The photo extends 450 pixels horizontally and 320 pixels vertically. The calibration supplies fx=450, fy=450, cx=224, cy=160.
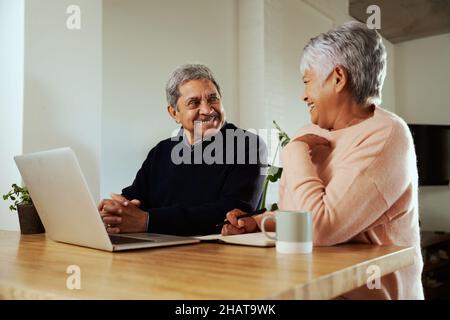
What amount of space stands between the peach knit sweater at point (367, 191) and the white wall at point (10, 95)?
111 centimetres

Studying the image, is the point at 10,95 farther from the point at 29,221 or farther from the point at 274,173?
the point at 274,173

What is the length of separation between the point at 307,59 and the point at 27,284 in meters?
0.91

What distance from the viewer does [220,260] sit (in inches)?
34.1

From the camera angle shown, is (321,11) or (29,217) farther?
(321,11)

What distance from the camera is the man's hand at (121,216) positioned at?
1356 millimetres

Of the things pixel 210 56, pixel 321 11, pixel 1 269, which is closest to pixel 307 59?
pixel 1 269

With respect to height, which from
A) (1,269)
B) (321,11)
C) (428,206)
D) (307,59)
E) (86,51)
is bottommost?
(428,206)

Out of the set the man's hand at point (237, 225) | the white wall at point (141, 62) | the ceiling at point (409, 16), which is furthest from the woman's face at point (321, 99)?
the ceiling at point (409, 16)

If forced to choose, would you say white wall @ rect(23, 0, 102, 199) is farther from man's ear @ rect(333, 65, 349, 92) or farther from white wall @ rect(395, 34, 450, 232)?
white wall @ rect(395, 34, 450, 232)

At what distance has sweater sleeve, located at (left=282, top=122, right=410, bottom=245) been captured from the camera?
3.30ft

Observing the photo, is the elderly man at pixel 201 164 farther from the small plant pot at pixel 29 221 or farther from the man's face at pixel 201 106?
the small plant pot at pixel 29 221

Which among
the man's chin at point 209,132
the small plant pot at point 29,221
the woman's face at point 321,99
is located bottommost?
the small plant pot at point 29,221
